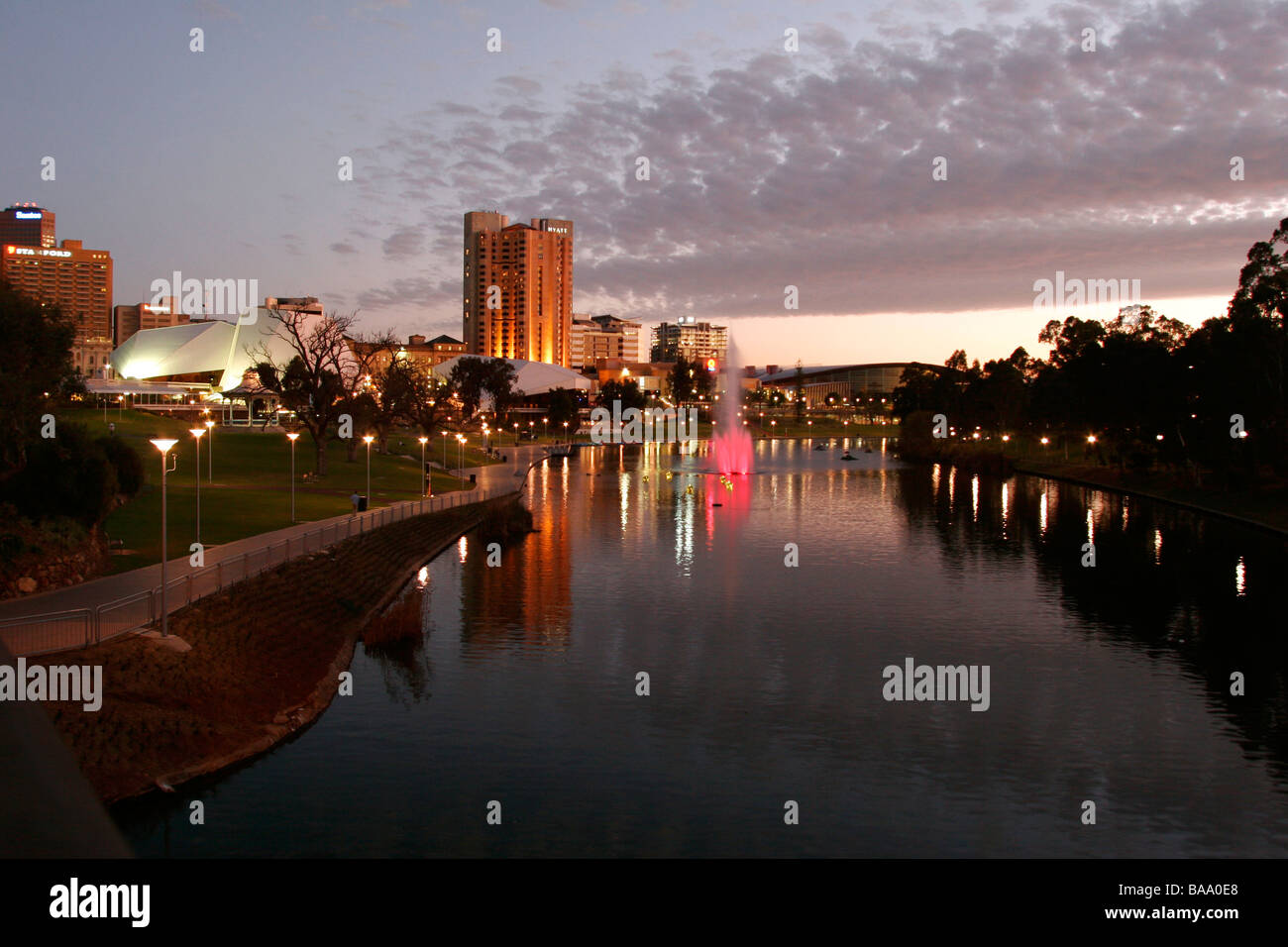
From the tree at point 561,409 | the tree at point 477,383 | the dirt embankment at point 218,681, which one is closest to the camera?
the dirt embankment at point 218,681

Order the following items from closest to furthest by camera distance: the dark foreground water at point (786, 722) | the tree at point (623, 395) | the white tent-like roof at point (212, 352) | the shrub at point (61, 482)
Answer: the dark foreground water at point (786, 722) → the shrub at point (61, 482) → the white tent-like roof at point (212, 352) → the tree at point (623, 395)

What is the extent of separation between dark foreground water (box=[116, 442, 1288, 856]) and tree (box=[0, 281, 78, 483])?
813cm

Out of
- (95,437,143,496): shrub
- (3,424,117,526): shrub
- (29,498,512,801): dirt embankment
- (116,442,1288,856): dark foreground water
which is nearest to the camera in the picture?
(116,442,1288,856): dark foreground water

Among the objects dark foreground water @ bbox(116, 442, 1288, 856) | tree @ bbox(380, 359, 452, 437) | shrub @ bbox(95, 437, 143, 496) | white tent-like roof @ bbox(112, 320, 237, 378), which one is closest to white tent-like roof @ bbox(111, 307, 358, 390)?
white tent-like roof @ bbox(112, 320, 237, 378)

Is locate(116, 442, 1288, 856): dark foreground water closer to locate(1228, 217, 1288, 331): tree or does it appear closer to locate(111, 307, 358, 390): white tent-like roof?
locate(1228, 217, 1288, 331): tree

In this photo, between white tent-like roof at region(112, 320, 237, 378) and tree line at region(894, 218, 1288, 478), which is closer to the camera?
tree line at region(894, 218, 1288, 478)

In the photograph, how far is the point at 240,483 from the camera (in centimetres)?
4444

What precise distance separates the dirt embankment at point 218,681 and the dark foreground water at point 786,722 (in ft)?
1.74

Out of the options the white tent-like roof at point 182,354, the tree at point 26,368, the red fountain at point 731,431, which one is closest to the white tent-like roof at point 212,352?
the white tent-like roof at point 182,354

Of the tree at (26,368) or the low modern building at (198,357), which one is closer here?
the tree at (26,368)

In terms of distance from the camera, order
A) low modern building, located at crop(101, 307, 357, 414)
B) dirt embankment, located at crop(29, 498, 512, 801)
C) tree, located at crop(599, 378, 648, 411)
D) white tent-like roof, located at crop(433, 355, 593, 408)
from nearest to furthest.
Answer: dirt embankment, located at crop(29, 498, 512, 801) → low modern building, located at crop(101, 307, 357, 414) → white tent-like roof, located at crop(433, 355, 593, 408) → tree, located at crop(599, 378, 648, 411)

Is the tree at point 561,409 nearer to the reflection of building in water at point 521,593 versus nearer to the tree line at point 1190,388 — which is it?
the tree line at point 1190,388

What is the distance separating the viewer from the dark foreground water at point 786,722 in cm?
1298

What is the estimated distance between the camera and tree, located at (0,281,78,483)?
2047 cm
